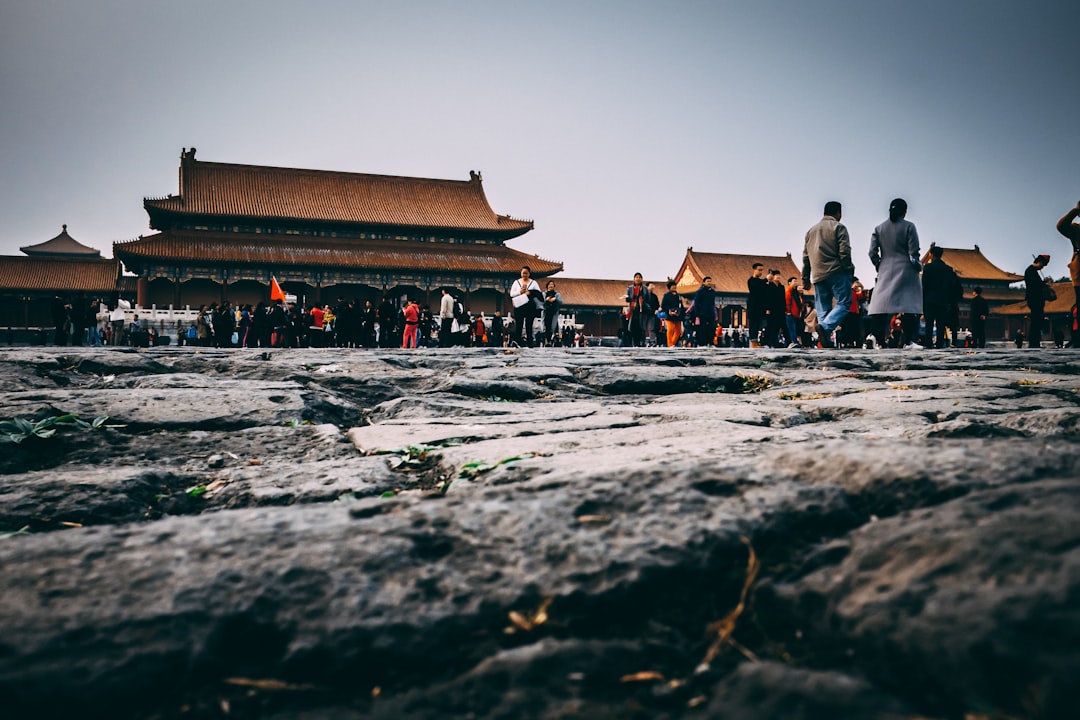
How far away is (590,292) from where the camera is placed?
34.7 meters

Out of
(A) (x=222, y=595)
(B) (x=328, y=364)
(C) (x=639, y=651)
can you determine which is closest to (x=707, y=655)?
(C) (x=639, y=651)

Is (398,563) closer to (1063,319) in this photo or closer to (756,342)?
(756,342)

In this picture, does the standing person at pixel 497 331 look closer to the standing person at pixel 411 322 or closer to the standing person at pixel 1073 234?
the standing person at pixel 411 322

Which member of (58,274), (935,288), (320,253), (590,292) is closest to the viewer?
(935,288)

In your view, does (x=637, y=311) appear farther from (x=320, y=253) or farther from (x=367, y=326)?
(x=320, y=253)

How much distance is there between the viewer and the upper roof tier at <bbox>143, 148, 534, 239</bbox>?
2708cm

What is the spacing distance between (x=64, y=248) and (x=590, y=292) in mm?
35481

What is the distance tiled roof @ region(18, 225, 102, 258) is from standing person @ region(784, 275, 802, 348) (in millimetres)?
47669

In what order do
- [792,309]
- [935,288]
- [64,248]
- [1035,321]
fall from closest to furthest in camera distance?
[935,288] < [1035,321] < [792,309] < [64,248]

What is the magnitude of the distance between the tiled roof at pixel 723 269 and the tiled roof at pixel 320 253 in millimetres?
12057

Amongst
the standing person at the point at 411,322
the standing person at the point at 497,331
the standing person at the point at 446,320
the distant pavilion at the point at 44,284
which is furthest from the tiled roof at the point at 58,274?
the standing person at the point at 411,322

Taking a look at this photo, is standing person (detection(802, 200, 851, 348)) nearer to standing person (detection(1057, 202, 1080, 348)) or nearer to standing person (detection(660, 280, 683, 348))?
standing person (detection(1057, 202, 1080, 348))

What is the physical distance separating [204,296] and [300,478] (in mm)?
26844

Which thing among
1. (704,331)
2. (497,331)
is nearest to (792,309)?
(704,331)
